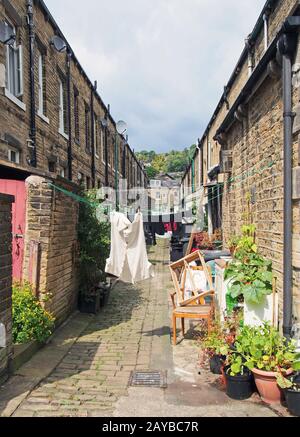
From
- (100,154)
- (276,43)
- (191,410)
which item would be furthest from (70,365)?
(100,154)

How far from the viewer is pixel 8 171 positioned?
5.17 metres

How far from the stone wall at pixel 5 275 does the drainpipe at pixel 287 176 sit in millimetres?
3495

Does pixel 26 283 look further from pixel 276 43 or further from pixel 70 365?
pixel 276 43

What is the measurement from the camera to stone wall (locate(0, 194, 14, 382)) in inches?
168

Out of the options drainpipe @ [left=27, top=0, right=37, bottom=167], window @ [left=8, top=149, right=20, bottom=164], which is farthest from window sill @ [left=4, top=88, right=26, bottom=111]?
window @ [left=8, top=149, right=20, bottom=164]

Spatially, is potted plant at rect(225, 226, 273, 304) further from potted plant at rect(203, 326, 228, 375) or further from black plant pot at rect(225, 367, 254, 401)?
black plant pot at rect(225, 367, 254, 401)

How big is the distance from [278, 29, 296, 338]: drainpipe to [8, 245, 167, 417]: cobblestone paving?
6.99 feet

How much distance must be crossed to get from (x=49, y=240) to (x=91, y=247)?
2.02m

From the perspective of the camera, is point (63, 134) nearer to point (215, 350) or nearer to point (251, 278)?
point (251, 278)

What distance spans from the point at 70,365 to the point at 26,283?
4.82ft

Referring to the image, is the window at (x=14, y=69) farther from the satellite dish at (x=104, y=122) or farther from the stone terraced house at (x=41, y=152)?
the satellite dish at (x=104, y=122)

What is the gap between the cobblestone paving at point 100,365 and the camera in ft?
12.7

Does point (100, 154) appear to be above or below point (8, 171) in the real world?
above

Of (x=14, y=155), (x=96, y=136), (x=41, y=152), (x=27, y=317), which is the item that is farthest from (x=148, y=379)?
(x=96, y=136)
